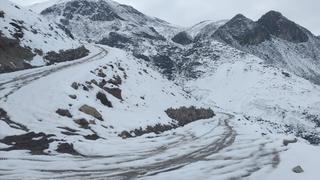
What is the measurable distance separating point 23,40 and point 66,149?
98.6ft

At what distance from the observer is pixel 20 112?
28.0 meters

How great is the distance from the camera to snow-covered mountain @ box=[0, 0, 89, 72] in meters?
44.9

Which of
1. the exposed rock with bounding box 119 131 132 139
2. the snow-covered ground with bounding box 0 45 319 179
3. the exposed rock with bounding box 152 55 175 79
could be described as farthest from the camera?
the exposed rock with bounding box 152 55 175 79

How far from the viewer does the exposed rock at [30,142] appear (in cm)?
2198

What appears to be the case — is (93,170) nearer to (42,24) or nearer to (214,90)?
(42,24)

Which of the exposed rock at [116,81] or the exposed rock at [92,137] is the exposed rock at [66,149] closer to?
the exposed rock at [92,137]

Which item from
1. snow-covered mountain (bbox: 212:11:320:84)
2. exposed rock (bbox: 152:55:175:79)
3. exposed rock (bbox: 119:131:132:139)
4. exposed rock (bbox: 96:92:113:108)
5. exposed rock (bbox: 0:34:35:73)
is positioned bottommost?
exposed rock (bbox: 119:131:132:139)

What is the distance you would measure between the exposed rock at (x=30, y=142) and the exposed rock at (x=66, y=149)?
59 cm

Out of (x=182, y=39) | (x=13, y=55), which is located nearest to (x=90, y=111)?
(x=13, y=55)

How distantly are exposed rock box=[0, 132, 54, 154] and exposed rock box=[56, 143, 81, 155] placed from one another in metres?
0.59

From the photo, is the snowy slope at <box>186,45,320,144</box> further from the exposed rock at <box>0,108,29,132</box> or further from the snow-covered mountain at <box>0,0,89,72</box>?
the exposed rock at <box>0,108,29,132</box>

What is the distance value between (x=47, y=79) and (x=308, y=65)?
163m

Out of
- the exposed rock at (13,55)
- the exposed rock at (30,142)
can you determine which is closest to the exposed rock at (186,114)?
the exposed rock at (13,55)

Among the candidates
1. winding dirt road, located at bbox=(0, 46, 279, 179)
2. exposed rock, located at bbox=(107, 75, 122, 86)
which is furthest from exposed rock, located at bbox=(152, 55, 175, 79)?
winding dirt road, located at bbox=(0, 46, 279, 179)
